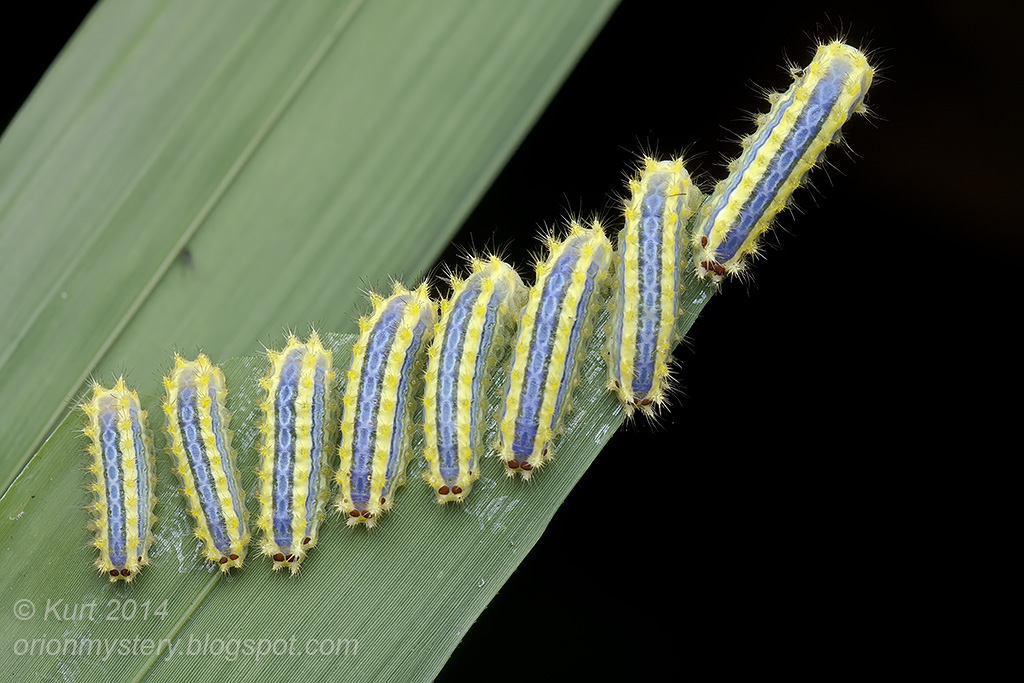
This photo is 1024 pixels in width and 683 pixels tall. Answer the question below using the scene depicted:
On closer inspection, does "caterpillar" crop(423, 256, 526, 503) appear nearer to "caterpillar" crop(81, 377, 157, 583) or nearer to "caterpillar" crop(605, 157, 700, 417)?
"caterpillar" crop(605, 157, 700, 417)

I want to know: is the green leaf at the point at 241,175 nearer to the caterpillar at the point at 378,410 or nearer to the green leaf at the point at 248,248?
the green leaf at the point at 248,248

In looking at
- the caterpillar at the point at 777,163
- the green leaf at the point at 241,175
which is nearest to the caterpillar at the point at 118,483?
the green leaf at the point at 241,175

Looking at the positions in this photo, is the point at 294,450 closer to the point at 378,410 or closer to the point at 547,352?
the point at 378,410

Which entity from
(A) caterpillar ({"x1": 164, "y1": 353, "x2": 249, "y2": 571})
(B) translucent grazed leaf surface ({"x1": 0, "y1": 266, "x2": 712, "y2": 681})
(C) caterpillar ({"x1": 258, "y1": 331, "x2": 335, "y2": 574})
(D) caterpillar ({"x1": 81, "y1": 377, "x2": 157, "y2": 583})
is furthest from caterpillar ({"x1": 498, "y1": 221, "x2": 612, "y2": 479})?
(D) caterpillar ({"x1": 81, "y1": 377, "x2": 157, "y2": 583})

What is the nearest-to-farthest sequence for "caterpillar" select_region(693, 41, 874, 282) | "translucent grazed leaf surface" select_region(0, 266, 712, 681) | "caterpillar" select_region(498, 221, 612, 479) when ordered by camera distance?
"translucent grazed leaf surface" select_region(0, 266, 712, 681) → "caterpillar" select_region(498, 221, 612, 479) → "caterpillar" select_region(693, 41, 874, 282)

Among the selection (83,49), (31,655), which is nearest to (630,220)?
(83,49)

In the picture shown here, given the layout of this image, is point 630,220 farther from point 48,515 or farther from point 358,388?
point 48,515
